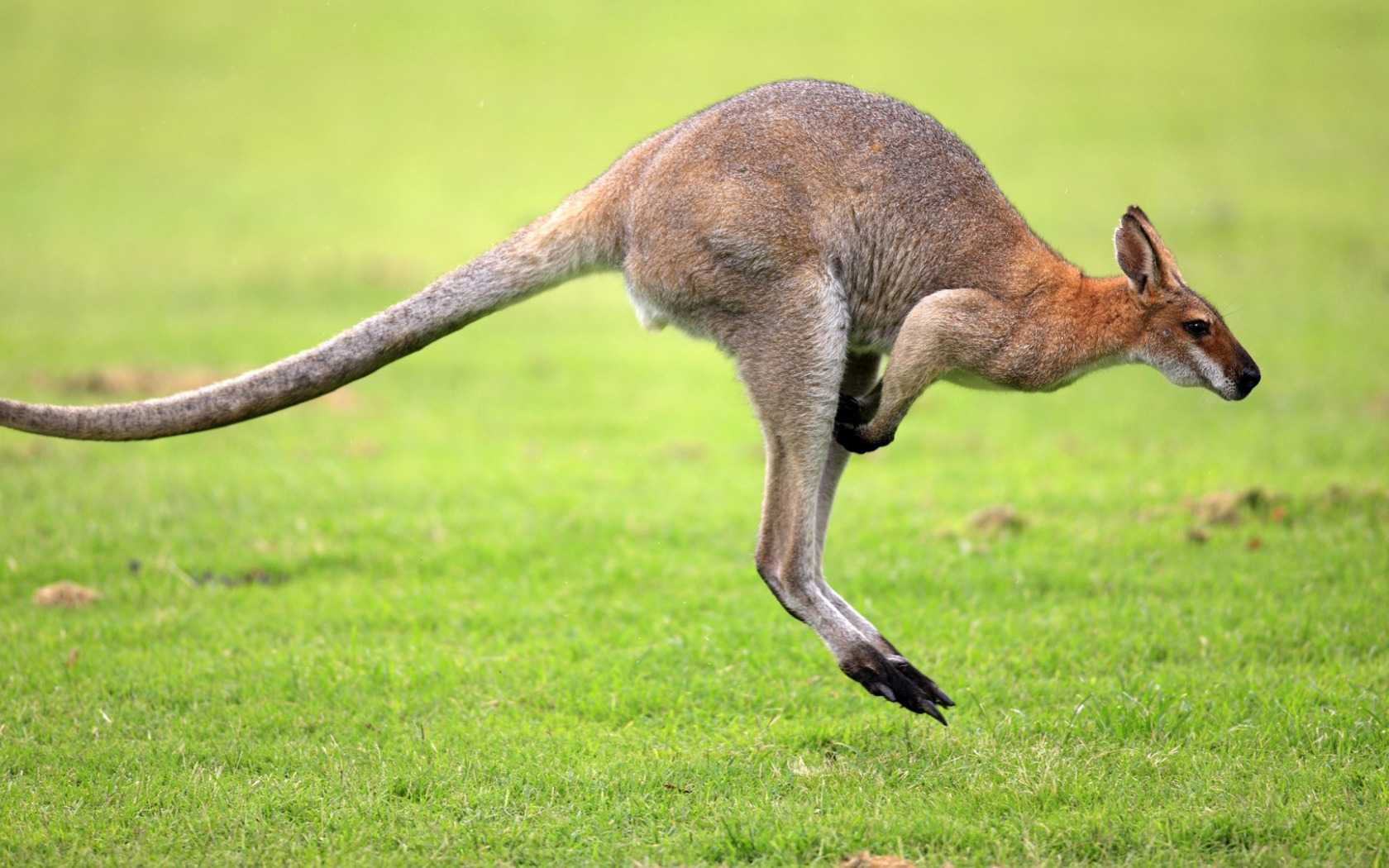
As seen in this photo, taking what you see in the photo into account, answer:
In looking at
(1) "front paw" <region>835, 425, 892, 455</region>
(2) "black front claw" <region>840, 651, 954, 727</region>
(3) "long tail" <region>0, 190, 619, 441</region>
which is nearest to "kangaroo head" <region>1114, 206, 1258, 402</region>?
(1) "front paw" <region>835, 425, 892, 455</region>

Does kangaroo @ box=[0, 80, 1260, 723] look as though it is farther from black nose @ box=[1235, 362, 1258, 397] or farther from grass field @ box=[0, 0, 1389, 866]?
grass field @ box=[0, 0, 1389, 866]

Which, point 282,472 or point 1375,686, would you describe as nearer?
point 1375,686

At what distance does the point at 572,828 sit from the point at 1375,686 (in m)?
3.44

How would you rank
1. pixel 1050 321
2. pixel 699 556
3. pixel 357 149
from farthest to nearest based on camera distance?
pixel 357 149, pixel 699 556, pixel 1050 321

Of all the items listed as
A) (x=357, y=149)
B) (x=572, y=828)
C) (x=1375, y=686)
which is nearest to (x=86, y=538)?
(x=572, y=828)

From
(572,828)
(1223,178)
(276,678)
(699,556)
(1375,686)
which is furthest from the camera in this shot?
(1223,178)

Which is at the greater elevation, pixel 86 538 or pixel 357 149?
pixel 357 149

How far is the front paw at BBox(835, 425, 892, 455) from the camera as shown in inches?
211

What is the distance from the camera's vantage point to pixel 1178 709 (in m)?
5.50

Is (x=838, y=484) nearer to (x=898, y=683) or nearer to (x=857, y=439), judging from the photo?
(x=857, y=439)

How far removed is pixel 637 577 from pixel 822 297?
9.40ft

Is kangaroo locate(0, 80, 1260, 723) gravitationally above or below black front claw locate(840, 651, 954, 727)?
above

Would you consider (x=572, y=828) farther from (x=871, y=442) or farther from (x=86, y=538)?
(x=86, y=538)

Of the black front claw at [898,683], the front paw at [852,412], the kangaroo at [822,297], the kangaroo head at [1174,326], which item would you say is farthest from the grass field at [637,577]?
the kangaroo head at [1174,326]
